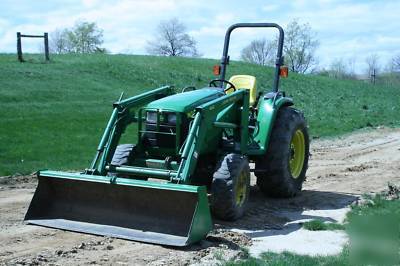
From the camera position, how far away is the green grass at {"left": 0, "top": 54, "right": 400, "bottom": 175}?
14.5 m

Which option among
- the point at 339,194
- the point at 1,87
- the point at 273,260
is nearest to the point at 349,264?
the point at 273,260

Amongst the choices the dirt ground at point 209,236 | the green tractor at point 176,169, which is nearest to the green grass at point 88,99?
the dirt ground at point 209,236

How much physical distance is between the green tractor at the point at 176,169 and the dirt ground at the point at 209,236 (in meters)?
0.18

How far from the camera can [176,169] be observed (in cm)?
784

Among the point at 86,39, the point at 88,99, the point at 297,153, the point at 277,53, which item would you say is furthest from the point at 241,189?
the point at 86,39

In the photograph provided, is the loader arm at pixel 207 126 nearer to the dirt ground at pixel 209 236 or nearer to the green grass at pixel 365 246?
the dirt ground at pixel 209 236

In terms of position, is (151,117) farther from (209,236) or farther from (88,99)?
(88,99)

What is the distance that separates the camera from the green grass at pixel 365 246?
610 centimetres

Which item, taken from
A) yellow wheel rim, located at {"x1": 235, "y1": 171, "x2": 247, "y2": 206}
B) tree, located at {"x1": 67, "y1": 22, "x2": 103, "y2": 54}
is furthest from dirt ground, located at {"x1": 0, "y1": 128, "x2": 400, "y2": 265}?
tree, located at {"x1": 67, "y1": 22, "x2": 103, "y2": 54}

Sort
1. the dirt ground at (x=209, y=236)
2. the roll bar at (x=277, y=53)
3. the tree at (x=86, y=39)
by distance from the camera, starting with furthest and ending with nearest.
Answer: the tree at (x=86, y=39) → the roll bar at (x=277, y=53) → the dirt ground at (x=209, y=236)

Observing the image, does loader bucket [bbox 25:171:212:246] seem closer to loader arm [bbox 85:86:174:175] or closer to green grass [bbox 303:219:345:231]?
loader arm [bbox 85:86:174:175]

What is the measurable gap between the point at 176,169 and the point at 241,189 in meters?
0.86

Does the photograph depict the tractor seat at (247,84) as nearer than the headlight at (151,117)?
No

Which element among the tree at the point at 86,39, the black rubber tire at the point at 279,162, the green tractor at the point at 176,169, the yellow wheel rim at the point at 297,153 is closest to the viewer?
the green tractor at the point at 176,169
